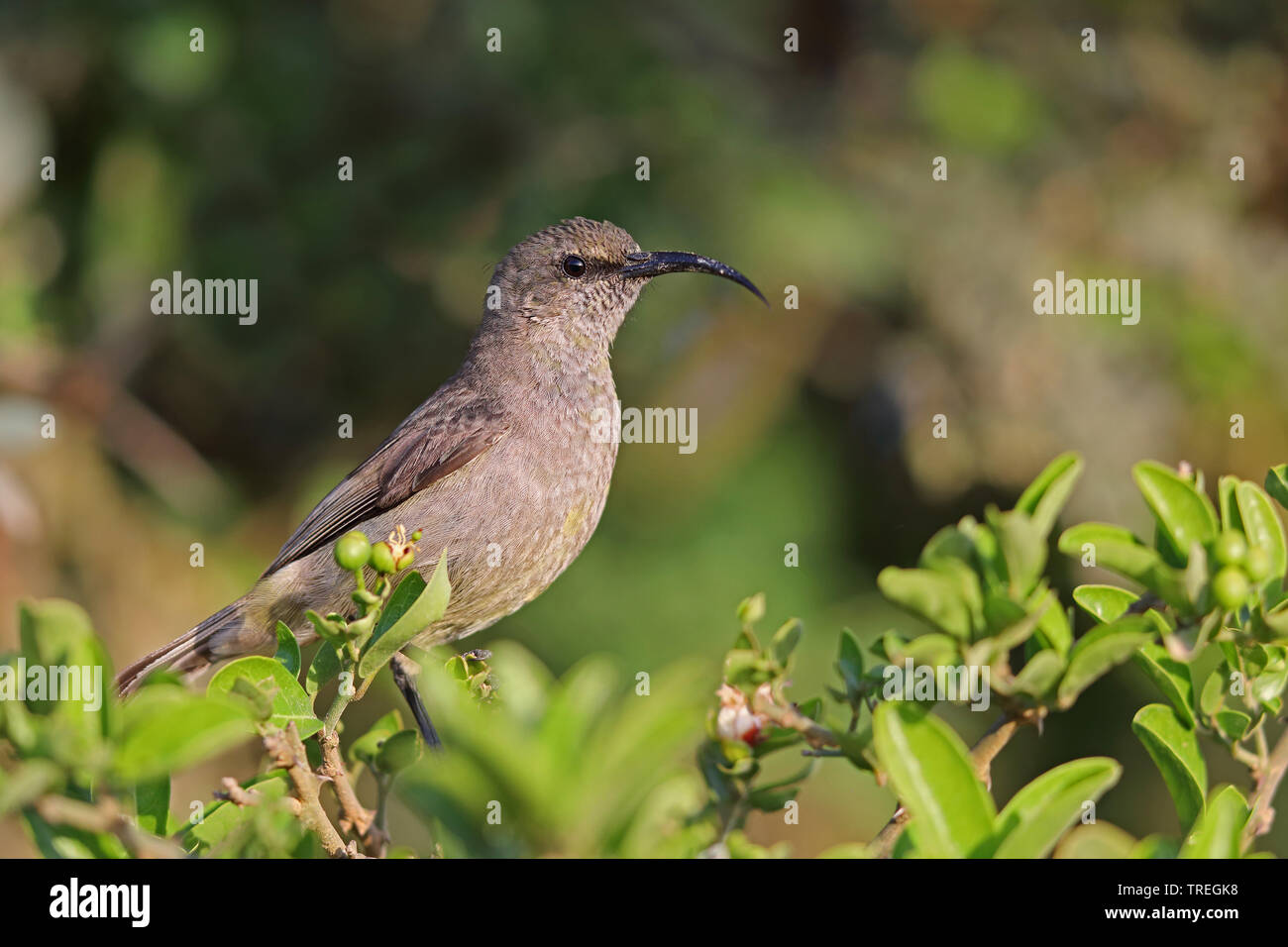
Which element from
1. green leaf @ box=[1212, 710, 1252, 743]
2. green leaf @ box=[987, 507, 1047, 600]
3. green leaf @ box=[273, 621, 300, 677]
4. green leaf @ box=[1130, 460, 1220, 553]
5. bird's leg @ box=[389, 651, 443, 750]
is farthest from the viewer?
bird's leg @ box=[389, 651, 443, 750]

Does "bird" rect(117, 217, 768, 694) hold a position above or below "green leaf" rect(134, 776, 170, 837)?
above

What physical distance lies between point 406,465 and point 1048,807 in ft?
9.16

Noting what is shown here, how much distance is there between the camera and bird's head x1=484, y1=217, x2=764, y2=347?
169 inches

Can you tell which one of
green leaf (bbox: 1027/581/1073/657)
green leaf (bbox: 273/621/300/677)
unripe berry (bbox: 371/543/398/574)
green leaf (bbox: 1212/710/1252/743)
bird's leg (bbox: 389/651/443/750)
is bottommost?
bird's leg (bbox: 389/651/443/750)

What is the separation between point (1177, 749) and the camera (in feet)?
6.45

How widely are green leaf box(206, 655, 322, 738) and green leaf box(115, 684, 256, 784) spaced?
452 millimetres

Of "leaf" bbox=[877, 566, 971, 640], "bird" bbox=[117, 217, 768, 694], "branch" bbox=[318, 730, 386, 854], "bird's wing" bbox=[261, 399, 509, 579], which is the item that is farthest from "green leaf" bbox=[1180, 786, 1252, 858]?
"bird's wing" bbox=[261, 399, 509, 579]

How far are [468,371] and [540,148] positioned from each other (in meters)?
1.92

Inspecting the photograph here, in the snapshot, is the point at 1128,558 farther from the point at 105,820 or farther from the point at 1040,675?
the point at 105,820

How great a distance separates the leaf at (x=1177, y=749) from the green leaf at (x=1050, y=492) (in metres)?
0.45

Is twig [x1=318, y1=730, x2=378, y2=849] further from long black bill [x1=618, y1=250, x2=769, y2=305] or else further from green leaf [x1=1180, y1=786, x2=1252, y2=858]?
long black bill [x1=618, y1=250, x2=769, y2=305]

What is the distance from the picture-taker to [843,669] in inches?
73.7

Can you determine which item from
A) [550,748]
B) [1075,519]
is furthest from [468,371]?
[550,748]

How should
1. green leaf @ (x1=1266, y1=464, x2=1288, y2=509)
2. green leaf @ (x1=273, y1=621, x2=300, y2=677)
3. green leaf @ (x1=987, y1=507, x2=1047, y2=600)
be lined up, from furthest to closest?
green leaf @ (x1=273, y1=621, x2=300, y2=677)
green leaf @ (x1=1266, y1=464, x2=1288, y2=509)
green leaf @ (x1=987, y1=507, x2=1047, y2=600)
